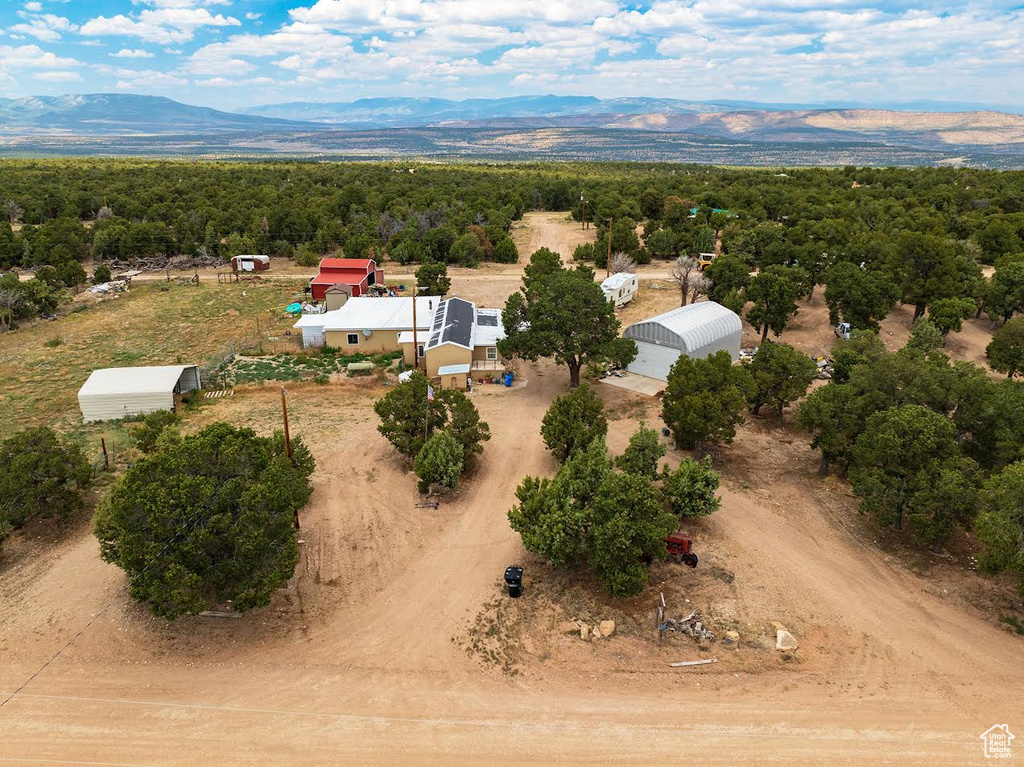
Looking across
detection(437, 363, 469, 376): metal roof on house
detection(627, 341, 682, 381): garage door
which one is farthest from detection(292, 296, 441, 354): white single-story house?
detection(627, 341, 682, 381): garage door

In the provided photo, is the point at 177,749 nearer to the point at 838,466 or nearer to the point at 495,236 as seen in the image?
the point at 838,466

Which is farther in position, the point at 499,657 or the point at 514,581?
the point at 514,581

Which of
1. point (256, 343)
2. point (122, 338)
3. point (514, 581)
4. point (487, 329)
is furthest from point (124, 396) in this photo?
point (514, 581)

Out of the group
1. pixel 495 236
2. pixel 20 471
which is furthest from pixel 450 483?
pixel 495 236

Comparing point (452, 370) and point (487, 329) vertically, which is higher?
point (487, 329)

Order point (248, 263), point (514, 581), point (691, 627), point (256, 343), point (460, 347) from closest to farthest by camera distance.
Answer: point (691, 627), point (514, 581), point (460, 347), point (256, 343), point (248, 263)

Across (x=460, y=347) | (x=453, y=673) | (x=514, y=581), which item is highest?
(x=460, y=347)

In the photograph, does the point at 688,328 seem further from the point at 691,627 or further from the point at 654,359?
the point at 691,627

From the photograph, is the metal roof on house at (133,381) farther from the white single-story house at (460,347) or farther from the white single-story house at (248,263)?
the white single-story house at (248,263)

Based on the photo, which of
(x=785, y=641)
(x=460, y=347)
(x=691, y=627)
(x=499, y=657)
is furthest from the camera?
(x=460, y=347)
